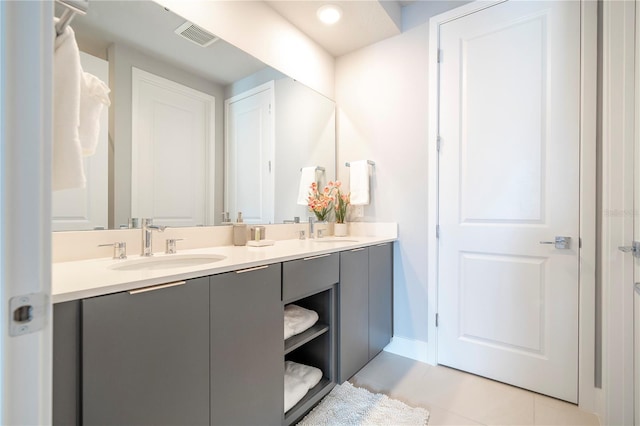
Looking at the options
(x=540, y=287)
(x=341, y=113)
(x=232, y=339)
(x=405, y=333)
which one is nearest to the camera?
(x=232, y=339)

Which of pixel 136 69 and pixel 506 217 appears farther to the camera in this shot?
pixel 506 217

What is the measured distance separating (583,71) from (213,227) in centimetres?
216

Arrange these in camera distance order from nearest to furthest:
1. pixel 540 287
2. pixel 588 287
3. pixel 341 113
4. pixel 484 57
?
pixel 588 287 → pixel 540 287 → pixel 484 57 → pixel 341 113

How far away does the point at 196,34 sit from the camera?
150 cm

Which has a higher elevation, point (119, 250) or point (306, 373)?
point (119, 250)

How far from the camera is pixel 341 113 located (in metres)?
2.48

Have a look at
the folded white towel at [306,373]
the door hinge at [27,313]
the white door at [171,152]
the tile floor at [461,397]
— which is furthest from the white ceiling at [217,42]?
the tile floor at [461,397]

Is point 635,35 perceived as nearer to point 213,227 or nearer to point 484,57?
point 484,57

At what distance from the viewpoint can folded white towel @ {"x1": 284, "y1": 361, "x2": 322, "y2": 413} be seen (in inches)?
52.8

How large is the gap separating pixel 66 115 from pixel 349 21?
191 cm

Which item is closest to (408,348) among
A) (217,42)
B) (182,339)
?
(182,339)

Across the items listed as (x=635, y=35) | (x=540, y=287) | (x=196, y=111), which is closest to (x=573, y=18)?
(x=635, y=35)

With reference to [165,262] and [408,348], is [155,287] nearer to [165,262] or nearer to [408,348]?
[165,262]

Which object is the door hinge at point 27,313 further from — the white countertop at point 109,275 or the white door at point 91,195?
the white door at point 91,195
